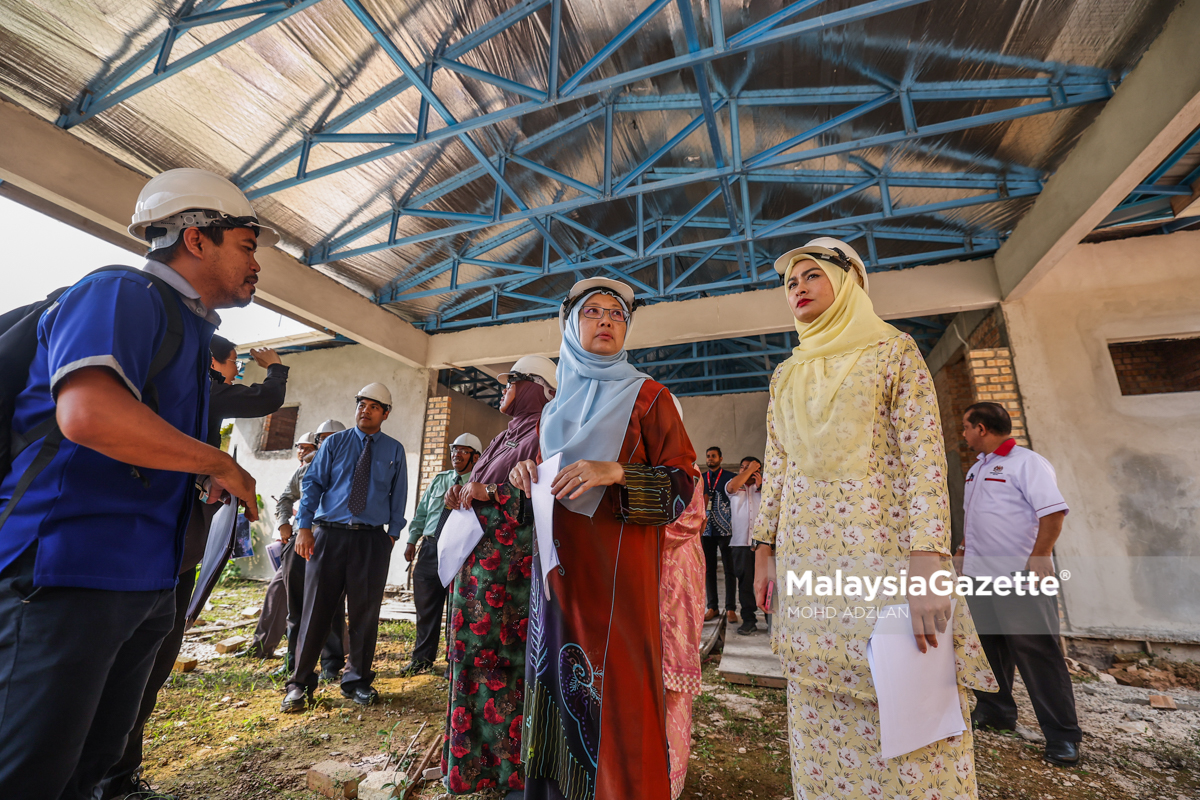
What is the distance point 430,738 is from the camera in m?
2.56

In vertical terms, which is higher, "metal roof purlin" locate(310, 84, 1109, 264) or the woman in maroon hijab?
"metal roof purlin" locate(310, 84, 1109, 264)

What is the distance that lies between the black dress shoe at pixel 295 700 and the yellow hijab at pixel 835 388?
9.86 feet

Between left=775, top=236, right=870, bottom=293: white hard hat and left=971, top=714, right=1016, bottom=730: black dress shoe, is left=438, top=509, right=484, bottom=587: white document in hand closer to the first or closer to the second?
left=775, top=236, right=870, bottom=293: white hard hat

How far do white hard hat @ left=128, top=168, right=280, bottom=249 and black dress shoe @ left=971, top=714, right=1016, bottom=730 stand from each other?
4222mm

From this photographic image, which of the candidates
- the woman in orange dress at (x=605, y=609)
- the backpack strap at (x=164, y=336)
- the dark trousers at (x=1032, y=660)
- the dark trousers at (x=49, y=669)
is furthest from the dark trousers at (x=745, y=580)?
the backpack strap at (x=164, y=336)

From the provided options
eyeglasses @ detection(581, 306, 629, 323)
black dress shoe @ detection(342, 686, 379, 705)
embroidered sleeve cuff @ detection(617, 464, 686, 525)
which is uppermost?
eyeglasses @ detection(581, 306, 629, 323)

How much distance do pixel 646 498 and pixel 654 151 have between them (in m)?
4.54

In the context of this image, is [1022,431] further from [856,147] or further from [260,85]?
[260,85]

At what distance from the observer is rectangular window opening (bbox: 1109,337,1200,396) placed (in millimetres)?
5301

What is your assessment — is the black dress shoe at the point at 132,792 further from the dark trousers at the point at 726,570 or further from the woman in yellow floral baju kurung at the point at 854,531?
the dark trousers at the point at 726,570

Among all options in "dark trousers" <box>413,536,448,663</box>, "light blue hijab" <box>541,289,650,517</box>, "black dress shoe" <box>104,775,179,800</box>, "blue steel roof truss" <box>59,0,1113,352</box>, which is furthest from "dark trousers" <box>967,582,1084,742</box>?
"black dress shoe" <box>104,775,179,800</box>

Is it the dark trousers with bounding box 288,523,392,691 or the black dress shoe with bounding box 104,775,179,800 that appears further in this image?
the dark trousers with bounding box 288,523,392,691

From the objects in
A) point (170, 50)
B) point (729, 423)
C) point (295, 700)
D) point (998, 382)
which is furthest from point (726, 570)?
point (170, 50)

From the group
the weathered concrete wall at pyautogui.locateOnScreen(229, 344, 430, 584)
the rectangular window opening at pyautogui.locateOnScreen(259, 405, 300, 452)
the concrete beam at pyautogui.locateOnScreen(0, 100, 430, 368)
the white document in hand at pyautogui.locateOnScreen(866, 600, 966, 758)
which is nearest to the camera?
the white document in hand at pyautogui.locateOnScreen(866, 600, 966, 758)
